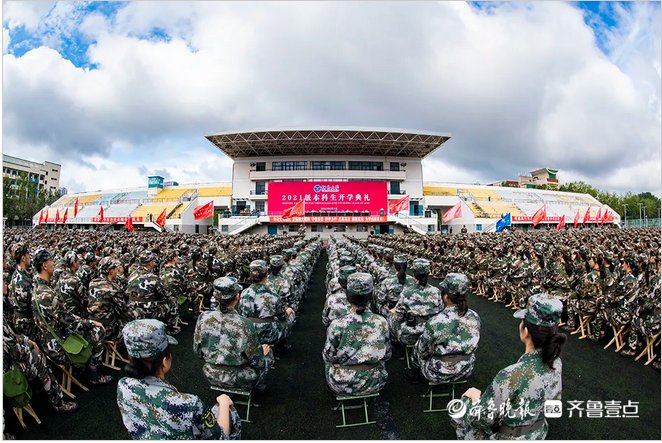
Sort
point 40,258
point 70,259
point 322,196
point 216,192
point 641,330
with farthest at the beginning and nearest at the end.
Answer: point 216,192, point 322,196, point 70,259, point 641,330, point 40,258

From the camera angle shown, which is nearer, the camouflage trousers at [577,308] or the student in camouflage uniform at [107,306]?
the student in camouflage uniform at [107,306]

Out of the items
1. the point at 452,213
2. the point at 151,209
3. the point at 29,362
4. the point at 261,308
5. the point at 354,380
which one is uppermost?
the point at 151,209

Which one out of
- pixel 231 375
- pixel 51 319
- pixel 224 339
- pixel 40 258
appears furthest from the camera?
pixel 40 258

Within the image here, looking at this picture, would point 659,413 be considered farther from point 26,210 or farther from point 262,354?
point 26,210

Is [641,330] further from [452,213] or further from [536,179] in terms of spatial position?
[536,179]

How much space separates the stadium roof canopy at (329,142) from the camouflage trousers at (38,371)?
37029mm

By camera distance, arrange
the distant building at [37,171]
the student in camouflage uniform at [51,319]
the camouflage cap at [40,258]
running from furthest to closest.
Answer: the distant building at [37,171]
the camouflage cap at [40,258]
the student in camouflage uniform at [51,319]

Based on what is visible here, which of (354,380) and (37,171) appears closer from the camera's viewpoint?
(354,380)

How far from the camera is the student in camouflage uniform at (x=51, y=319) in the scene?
12.5 ft

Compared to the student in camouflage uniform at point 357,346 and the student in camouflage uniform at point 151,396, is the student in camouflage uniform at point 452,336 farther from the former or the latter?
the student in camouflage uniform at point 151,396

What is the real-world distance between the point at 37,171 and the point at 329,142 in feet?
205

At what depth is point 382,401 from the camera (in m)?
4.02

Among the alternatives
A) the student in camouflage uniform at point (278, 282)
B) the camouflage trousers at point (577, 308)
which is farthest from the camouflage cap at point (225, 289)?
the camouflage trousers at point (577, 308)

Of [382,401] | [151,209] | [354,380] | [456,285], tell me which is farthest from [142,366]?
[151,209]
